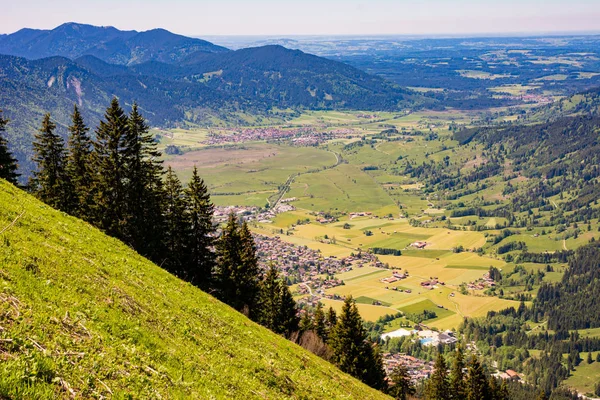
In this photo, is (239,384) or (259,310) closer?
(239,384)

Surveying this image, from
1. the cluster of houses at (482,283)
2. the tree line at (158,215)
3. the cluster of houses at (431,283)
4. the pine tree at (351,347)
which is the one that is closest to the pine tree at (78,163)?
the tree line at (158,215)

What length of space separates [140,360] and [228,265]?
35.2 m

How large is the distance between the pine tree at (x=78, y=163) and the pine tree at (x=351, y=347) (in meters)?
26.5

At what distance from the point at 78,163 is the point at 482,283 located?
6229 inches

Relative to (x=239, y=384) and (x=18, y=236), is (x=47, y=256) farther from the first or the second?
(x=239, y=384)

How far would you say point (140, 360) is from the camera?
40.7 feet

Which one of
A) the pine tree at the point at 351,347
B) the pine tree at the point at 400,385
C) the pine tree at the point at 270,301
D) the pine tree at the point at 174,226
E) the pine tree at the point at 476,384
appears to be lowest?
the pine tree at the point at 400,385

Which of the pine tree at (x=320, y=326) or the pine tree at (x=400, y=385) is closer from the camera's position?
the pine tree at (x=400, y=385)

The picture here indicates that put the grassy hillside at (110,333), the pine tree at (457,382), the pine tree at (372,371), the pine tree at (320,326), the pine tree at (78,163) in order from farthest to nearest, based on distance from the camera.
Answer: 1. the pine tree at (320,326)
2. the pine tree at (457,382)
3. the pine tree at (372,371)
4. the pine tree at (78,163)
5. the grassy hillside at (110,333)

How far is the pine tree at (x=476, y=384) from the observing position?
52344mm

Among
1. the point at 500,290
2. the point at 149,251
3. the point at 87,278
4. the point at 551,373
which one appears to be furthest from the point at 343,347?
the point at 500,290

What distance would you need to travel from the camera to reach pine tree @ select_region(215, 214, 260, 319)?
47062 mm

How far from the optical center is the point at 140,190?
41656 mm

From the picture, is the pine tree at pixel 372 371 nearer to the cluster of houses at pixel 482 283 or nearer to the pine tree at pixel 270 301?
the pine tree at pixel 270 301
